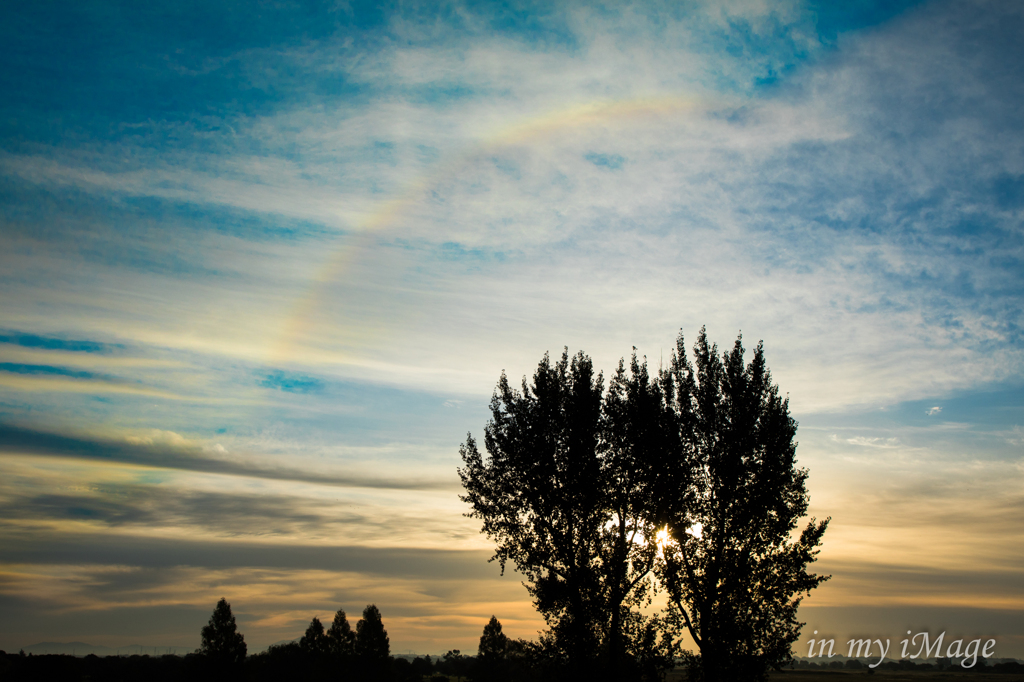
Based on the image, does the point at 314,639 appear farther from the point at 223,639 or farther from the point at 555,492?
the point at 555,492

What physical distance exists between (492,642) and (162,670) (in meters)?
109

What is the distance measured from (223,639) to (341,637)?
23.2 meters

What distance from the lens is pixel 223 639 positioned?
99438 millimetres

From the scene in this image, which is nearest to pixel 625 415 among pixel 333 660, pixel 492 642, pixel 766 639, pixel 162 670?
pixel 766 639

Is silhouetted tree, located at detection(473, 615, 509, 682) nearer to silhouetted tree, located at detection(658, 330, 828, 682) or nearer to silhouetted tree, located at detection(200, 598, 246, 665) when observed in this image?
silhouetted tree, located at detection(200, 598, 246, 665)

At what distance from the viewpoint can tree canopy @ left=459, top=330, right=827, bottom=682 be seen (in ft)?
90.7

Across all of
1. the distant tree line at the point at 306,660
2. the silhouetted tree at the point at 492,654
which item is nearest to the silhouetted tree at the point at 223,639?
the distant tree line at the point at 306,660

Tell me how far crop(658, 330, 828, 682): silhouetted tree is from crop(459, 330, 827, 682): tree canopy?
0.05 meters

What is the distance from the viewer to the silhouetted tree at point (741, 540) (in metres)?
27.3

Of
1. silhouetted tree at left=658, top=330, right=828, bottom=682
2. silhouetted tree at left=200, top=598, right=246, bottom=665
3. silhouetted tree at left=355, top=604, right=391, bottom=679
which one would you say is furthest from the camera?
silhouetted tree at left=355, top=604, right=391, bottom=679

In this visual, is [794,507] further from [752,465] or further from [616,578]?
[616,578]

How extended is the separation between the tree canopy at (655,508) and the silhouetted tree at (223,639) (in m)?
89.1

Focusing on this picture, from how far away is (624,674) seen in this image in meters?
28.1

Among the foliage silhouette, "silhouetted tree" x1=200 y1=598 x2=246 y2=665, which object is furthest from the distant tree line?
the foliage silhouette
